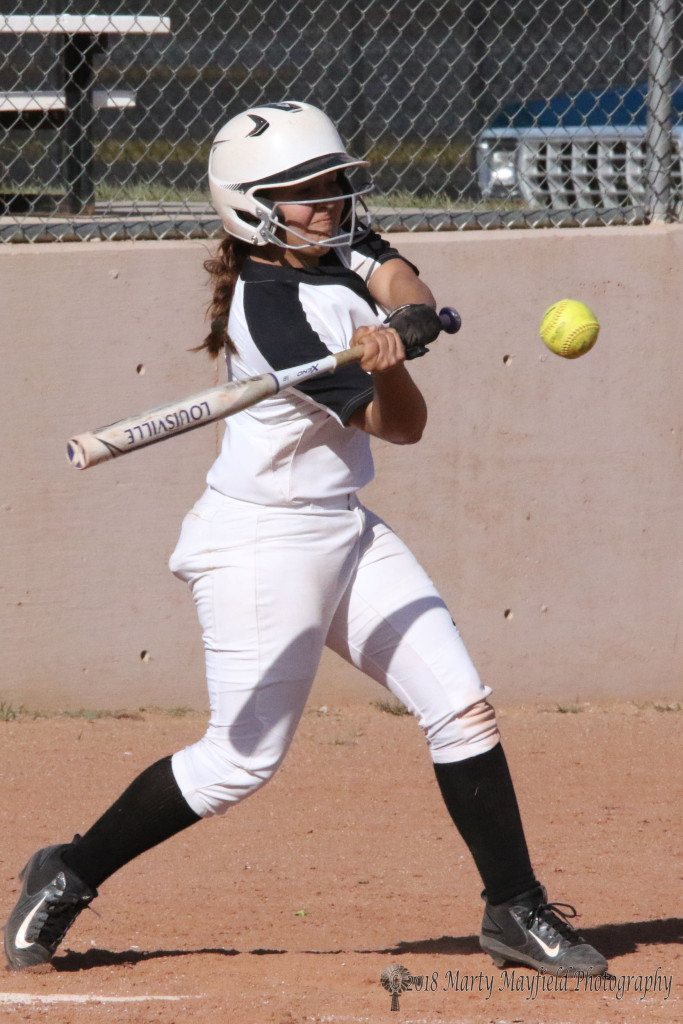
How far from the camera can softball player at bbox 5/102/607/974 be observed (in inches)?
119

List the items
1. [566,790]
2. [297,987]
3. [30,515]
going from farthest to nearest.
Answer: [30,515]
[566,790]
[297,987]

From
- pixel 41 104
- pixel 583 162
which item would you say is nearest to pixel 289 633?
pixel 41 104

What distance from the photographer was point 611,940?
3.49 meters

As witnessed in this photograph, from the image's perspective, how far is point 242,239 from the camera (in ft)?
10.1

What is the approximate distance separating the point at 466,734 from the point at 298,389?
92 centimetres

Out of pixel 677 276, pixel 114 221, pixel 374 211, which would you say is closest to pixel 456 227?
pixel 374 211

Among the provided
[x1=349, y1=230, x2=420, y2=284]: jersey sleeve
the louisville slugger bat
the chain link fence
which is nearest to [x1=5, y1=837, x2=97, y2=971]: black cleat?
the louisville slugger bat

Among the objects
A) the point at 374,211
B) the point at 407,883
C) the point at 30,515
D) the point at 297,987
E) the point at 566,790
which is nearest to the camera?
the point at 297,987

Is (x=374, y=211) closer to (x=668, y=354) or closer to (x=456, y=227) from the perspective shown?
(x=456, y=227)

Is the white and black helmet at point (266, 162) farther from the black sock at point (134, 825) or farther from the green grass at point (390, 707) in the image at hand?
the green grass at point (390, 707)

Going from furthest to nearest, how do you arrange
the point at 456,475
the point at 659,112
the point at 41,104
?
the point at 41,104 → the point at 659,112 → the point at 456,475

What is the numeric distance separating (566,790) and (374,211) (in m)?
2.75

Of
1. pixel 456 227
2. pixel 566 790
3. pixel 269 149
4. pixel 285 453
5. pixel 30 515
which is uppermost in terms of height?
pixel 269 149

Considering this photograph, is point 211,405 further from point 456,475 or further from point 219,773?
point 456,475
